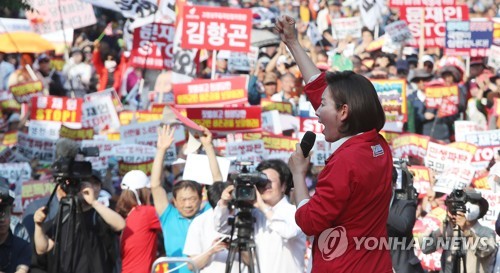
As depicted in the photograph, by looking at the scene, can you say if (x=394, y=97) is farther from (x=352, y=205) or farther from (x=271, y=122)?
A: (x=352, y=205)

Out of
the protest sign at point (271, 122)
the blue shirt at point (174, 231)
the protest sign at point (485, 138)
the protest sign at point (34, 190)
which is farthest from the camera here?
the protest sign at point (271, 122)

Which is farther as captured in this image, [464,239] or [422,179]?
[422,179]

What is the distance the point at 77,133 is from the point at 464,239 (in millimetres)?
5933

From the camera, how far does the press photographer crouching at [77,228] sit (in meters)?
8.88

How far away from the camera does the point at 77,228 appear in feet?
29.7

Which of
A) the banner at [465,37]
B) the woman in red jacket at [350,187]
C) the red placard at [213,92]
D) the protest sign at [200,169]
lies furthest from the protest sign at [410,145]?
the woman in red jacket at [350,187]

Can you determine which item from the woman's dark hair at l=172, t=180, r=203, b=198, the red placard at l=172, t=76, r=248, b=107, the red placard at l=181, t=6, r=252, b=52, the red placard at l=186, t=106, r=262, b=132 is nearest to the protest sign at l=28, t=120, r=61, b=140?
the red placard at l=172, t=76, r=248, b=107

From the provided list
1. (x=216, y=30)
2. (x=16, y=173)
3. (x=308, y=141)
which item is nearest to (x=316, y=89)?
(x=308, y=141)

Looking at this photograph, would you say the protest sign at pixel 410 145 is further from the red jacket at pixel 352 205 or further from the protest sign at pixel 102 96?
the red jacket at pixel 352 205

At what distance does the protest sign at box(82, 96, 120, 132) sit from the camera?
1620 centimetres

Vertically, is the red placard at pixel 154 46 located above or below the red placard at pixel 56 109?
above

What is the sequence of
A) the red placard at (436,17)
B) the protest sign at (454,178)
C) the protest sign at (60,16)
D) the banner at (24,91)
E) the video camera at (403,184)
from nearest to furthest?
the video camera at (403,184), the protest sign at (454,178), the banner at (24,91), the protest sign at (60,16), the red placard at (436,17)

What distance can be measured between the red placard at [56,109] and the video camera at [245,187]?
7.44 meters

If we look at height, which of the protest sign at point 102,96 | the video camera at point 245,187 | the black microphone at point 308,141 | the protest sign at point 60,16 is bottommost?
the video camera at point 245,187
